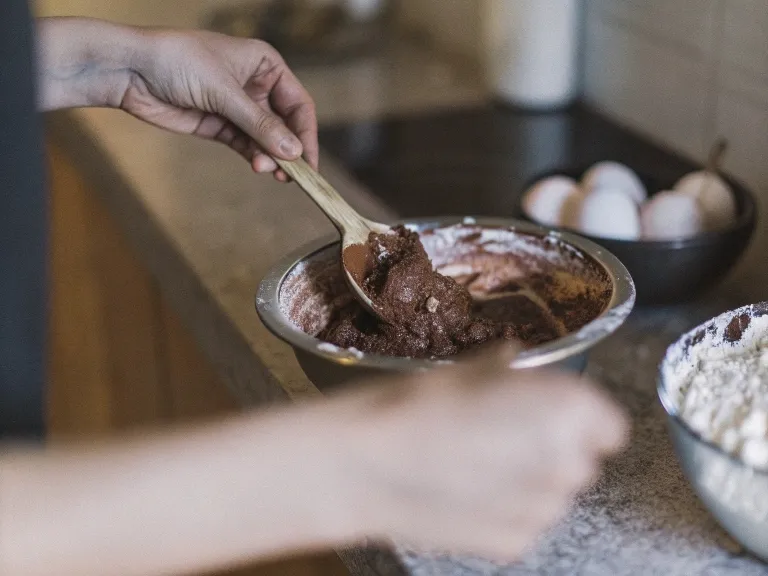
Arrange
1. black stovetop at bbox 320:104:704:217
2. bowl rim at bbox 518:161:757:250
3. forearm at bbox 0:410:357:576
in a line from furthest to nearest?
black stovetop at bbox 320:104:704:217, bowl rim at bbox 518:161:757:250, forearm at bbox 0:410:357:576

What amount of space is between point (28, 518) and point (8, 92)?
0.87 feet

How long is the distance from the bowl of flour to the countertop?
0.22 feet

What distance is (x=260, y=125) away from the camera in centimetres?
91

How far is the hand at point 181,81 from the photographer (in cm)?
95

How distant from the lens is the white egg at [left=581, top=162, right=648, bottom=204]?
106cm

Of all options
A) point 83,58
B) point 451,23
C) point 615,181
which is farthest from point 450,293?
point 451,23

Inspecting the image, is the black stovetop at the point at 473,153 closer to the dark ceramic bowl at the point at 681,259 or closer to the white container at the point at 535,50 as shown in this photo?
the white container at the point at 535,50

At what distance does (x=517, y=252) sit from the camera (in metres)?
0.89

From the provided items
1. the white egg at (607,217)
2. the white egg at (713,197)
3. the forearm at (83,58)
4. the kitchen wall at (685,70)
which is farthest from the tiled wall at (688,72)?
the forearm at (83,58)

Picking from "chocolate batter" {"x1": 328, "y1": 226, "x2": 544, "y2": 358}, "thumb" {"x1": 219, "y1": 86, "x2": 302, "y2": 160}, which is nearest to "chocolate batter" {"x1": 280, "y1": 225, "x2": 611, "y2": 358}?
"chocolate batter" {"x1": 328, "y1": 226, "x2": 544, "y2": 358}

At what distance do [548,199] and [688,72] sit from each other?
0.39 metres

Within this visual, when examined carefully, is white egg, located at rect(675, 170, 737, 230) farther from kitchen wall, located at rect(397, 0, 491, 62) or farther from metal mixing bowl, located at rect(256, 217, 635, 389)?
kitchen wall, located at rect(397, 0, 491, 62)

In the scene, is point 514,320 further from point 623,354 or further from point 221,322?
point 221,322

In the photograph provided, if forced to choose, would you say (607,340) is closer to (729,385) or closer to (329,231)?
(729,385)
